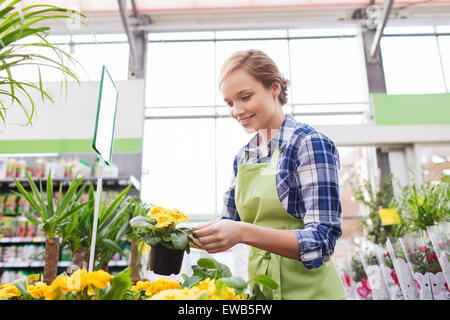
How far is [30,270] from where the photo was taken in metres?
4.30

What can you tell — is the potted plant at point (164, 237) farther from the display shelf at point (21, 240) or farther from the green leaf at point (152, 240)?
the display shelf at point (21, 240)

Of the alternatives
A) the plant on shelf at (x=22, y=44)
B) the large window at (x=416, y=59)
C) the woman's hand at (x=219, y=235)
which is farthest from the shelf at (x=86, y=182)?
the large window at (x=416, y=59)

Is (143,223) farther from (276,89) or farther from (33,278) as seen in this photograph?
(276,89)

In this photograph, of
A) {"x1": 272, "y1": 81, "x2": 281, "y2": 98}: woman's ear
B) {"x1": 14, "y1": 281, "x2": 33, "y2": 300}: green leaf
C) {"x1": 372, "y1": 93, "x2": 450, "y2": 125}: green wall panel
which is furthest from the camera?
{"x1": 372, "y1": 93, "x2": 450, "y2": 125}: green wall panel

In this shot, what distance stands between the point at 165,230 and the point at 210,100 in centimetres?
534

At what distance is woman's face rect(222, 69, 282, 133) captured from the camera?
1189 millimetres

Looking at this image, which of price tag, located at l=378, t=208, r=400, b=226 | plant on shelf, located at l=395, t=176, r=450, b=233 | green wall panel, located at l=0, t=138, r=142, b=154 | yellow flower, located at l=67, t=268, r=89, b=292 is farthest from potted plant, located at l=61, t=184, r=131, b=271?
price tag, located at l=378, t=208, r=400, b=226

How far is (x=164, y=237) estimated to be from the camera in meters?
0.96

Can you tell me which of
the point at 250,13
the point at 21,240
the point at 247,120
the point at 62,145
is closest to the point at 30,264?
the point at 21,240

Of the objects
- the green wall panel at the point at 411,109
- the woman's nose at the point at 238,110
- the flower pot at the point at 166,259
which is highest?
the green wall panel at the point at 411,109

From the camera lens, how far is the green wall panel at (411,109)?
5035 millimetres

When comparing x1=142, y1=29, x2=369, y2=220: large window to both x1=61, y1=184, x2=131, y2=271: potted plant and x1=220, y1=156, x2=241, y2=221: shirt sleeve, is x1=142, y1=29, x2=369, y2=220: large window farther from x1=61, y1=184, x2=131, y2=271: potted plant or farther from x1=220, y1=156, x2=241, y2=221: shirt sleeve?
x1=220, y1=156, x2=241, y2=221: shirt sleeve

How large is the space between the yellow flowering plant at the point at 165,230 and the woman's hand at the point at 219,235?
6cm

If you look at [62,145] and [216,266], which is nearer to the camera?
[216,266]
